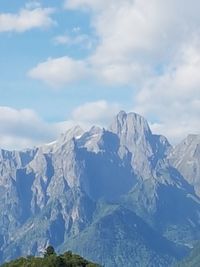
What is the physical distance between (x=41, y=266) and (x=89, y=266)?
39.8ft

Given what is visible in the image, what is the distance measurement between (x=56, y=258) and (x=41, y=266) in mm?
4186

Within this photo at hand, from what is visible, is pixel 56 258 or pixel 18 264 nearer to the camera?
pixel 56 258

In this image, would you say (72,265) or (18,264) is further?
(18,264)

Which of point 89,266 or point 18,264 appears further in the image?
point 18,264

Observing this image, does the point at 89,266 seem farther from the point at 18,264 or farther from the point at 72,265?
the point at 18,264

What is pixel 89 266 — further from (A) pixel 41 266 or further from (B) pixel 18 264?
(B) pixel 18 264

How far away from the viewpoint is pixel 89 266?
173 m

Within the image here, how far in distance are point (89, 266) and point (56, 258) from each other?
9.01 m

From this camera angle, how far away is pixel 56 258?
176375 millimetres

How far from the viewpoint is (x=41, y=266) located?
575 feet

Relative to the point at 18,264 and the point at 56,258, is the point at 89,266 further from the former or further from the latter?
the point at 18,264

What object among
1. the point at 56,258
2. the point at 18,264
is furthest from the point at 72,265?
the point at 18,264

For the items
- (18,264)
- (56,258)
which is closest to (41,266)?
(56,258)
